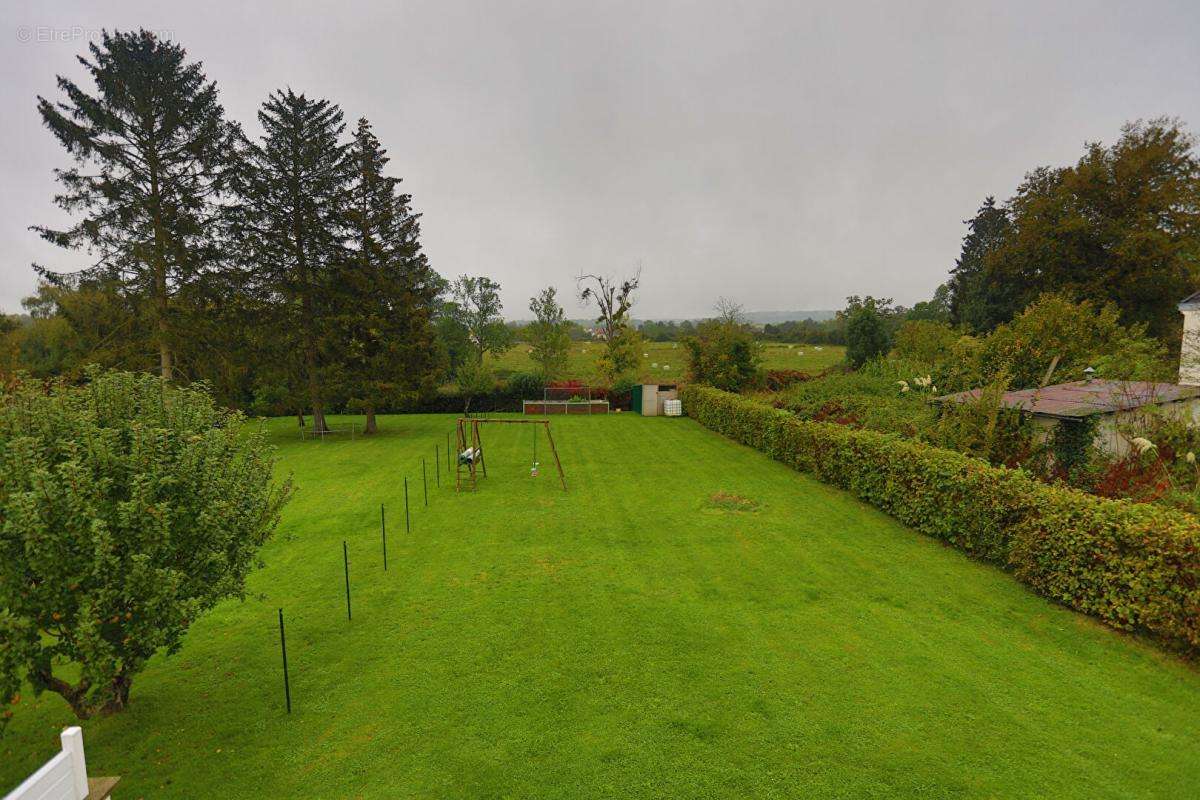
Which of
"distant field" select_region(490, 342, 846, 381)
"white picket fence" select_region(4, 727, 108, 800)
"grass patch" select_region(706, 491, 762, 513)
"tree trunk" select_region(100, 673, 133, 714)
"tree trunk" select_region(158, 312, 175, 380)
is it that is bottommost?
"grass patch" select_region(706, 491, 762, 513)

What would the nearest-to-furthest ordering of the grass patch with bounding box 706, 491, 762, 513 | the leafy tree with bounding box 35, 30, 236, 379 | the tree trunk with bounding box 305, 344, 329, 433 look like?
the grass patch with bounding box 706, 491, 762, 513 < the leafy tree with bounding box 35, 30, 236, 379 < the tree trunk with bounding box 305, 344, 329, 433

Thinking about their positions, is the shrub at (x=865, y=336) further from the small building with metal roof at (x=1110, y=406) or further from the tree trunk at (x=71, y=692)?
the tree trunk at (x=71, y=692)

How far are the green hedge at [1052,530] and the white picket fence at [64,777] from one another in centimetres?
1113

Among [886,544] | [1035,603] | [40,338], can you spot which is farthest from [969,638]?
[40,338]

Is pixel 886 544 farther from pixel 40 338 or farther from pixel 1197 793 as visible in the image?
pixel 40 338

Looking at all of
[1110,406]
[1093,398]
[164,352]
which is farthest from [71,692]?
[164,352]

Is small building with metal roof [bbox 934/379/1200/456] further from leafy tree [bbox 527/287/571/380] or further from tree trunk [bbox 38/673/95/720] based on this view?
leafy tree [bbox 527/287/571/380]

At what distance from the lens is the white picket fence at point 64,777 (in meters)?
3.23

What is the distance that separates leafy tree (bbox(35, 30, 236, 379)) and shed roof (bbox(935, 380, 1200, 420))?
95.6ft

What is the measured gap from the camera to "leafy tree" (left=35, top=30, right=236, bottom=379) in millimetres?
20984

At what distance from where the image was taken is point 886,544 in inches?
441

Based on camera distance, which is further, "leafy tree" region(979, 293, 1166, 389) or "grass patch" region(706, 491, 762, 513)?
"leafy tree" region(979, 293, 1166, 389)

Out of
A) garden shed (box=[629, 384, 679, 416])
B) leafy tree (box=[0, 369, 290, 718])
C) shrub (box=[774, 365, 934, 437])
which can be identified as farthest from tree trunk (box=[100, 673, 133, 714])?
garden shed (box=[629, 384, 679, 416])

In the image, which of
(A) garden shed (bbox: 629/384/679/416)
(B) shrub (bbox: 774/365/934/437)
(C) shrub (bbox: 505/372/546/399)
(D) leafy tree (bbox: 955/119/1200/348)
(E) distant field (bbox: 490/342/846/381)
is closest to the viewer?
(B) shrub (bbox: 774/365/934/437)
